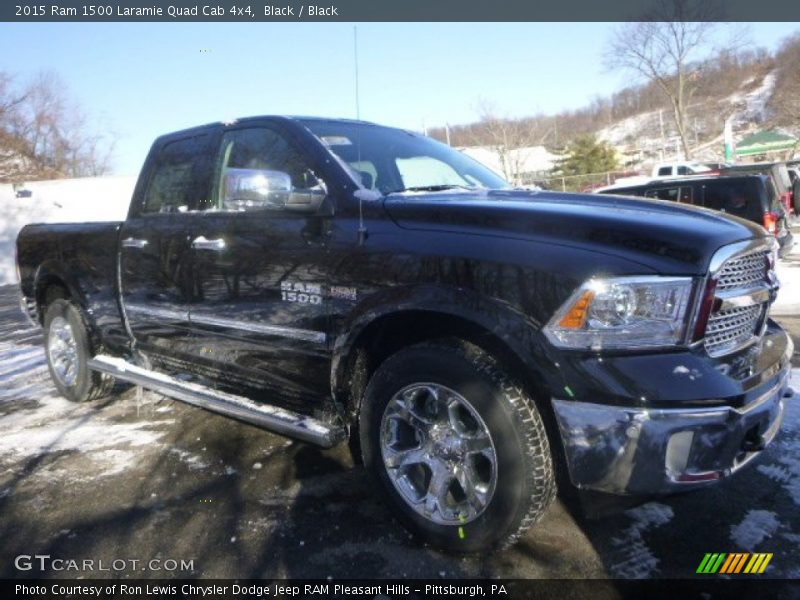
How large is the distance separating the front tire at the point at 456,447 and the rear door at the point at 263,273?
0.46 metres

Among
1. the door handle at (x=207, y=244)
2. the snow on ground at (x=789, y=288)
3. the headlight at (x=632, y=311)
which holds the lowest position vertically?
the snow on ground at (x=789, y=288)

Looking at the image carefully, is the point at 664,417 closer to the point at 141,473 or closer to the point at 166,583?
the point at 166,583

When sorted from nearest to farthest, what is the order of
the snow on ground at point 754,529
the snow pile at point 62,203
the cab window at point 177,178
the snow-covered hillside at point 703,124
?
the snow on ground at point 754,529 → the cab window at point 177,178 → the snow pile at point 62,203 → the snow-covered hillside at point 703,124

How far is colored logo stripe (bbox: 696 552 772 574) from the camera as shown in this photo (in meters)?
2.38

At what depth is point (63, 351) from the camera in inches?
199

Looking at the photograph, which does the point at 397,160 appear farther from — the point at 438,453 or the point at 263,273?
the point at 438,453

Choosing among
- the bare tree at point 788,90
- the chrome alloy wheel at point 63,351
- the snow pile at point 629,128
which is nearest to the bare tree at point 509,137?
the bare tree at point 788,90

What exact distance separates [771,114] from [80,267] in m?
92.6

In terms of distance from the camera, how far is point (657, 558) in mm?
2482

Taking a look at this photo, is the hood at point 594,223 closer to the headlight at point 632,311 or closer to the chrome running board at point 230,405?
the headlight at point 632,311

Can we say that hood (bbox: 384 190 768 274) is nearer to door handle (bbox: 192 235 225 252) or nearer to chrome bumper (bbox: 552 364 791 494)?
chrome bumper (bbox: 552 364 791 494)

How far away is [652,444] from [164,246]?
9.66 feet

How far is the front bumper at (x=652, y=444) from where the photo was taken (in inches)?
80.8

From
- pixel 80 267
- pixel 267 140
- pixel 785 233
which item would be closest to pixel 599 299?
pixel 267 140
